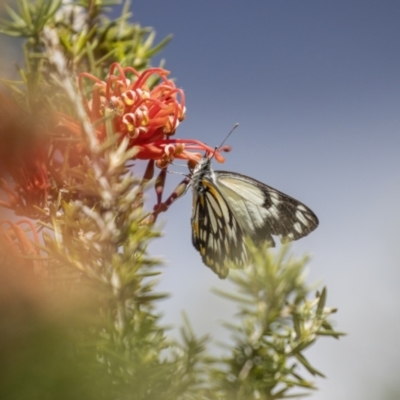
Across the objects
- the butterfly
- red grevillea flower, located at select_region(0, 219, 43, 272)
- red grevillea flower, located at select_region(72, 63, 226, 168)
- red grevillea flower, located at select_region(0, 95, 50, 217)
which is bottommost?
red grevillea flower, located at select_region(0, 219, 43, 272)

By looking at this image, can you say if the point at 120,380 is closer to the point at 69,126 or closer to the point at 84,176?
the point at 84,176

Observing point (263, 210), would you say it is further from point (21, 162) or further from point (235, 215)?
point (21, 162)

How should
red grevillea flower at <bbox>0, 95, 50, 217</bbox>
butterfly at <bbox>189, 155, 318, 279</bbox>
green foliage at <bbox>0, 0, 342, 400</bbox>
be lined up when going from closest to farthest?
green foliage at <bbox>0, 0, 342, 400</bbox> < red grevillea flower at <bbox>0, 95, 50, 217</bbox> < butterfly at <bbox>189, 155, 318, 279</bbox>

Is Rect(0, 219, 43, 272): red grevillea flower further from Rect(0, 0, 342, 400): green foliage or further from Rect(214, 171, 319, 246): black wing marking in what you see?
Rect(214, 171, 319, 246): black wing marking

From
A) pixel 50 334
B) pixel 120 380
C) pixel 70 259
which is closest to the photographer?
pixel 50 334

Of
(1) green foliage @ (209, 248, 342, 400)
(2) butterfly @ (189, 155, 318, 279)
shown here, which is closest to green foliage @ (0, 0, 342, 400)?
(1) green foliage @ (209, 248, 342, 400)

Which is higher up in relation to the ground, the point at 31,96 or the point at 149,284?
the point at 31,96

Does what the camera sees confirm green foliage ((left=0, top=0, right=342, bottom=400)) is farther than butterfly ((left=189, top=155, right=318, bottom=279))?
No

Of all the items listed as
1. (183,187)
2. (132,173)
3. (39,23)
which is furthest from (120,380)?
(39,23)
